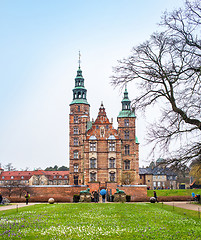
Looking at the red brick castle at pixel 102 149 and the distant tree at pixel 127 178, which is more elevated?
the red brick castle at pixel 102 149

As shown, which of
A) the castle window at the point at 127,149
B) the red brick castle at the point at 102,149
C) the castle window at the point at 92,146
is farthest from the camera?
the castle window at the point at 127,149

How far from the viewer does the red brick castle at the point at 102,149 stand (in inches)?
2035

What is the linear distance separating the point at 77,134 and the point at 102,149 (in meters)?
6.57

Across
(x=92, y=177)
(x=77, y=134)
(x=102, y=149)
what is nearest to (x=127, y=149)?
(x=102, y=149)

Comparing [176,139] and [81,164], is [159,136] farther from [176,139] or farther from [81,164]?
[81,164]

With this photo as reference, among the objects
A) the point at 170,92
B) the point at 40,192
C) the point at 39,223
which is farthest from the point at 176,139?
the point at 40,192

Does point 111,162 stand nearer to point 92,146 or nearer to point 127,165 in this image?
point 127,165

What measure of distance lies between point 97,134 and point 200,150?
3888cm

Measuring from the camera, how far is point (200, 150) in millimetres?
14648

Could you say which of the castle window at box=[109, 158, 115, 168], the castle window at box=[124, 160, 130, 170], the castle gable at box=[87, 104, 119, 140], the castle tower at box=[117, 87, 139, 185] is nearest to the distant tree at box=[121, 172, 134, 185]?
the castle tower at box=[117, 87, 139, 185]

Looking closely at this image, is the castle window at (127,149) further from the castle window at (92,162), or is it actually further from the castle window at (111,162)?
the castle window at (92,162)

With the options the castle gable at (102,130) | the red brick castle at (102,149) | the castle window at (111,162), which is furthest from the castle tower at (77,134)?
the castle window at (111,162)

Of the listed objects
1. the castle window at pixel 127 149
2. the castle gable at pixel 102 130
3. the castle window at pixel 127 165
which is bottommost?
the castle window at pixel 127 165

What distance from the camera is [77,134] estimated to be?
2222 inches
